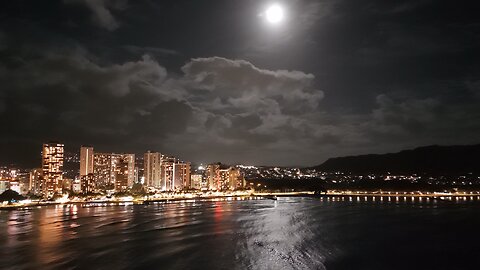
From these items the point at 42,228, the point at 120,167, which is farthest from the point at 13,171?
the point at 42,228

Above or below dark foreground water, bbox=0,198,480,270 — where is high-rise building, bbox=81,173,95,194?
above

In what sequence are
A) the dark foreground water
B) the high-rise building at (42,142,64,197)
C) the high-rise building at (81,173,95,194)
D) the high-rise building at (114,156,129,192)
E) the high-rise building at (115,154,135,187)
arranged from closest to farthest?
the dark foreground water, the high-rise building at (42,142,64,197), the high-rise building at (81,173,95,194), the high-rise building at (114,156,129,192), the high-rise building at (115,154,135,187)

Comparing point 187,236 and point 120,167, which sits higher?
point 120,167

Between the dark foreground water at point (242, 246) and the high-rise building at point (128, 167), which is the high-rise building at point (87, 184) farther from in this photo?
the dark foreground water at point (242, 246)

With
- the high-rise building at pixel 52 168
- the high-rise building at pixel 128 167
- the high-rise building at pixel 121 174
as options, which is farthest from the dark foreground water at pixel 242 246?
the high-rise building at pixel 128 167

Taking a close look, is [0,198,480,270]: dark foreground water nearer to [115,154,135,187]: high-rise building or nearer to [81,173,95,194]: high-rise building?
[81,173,95,194]: high-rise building

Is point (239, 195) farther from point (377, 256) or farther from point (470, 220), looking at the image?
point (377, 256)

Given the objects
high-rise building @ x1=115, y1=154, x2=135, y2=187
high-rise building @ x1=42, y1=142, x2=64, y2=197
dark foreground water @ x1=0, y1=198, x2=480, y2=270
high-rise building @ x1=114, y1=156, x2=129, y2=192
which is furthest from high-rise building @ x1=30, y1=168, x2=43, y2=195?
dark foreground water @ x1=0, y1=198, x2=480, y2=270

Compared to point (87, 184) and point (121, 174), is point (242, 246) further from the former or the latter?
point (121, 174)
